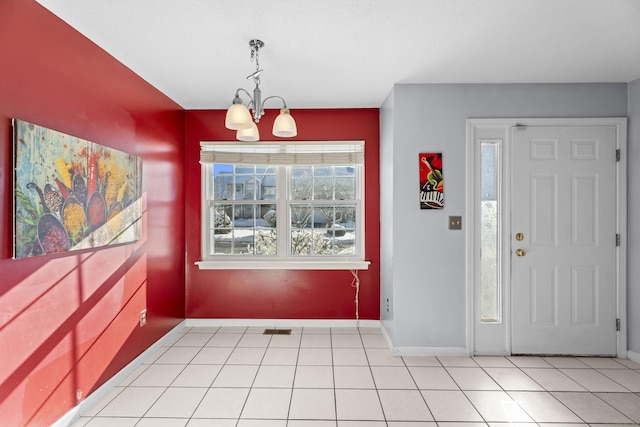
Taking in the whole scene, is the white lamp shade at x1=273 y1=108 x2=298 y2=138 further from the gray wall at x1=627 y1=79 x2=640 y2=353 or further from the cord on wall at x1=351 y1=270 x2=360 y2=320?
the gray wall at x1=627 y1=79 x2=640 y2=353

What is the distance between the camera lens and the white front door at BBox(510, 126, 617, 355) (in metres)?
3.23

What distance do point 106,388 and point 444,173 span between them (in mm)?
3346

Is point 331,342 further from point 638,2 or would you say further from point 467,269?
point 638,2

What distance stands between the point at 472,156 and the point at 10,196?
3436 millimetres

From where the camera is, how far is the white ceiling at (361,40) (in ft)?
6.79

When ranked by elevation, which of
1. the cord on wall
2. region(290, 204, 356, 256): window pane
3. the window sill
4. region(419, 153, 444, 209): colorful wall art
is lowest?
the cord on wall

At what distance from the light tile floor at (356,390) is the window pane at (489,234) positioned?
492mm

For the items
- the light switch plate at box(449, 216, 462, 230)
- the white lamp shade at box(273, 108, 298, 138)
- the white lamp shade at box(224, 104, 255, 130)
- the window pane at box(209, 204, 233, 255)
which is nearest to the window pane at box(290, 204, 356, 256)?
the window pane at box(209, 204, 233, 255)

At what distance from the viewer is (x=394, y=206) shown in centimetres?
331

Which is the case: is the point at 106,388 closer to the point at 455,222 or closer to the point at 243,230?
the point at 243,230

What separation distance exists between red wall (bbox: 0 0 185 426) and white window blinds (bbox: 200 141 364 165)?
689 mm

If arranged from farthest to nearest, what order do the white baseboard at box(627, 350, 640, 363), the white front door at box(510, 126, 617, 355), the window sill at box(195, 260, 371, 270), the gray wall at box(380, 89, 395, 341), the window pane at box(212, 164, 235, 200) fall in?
1. the window pane at box(212, 164, 235, 200)
2. the window sill at box(195, 260, 371, 270)
3. the gray wall at box(380, 89, 395, 341)
4. the white front door at box(510, 126, 617, 355)
5. the white baseboard at box(627, 350, 640, 363)

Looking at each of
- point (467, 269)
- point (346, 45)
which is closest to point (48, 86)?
point (346, 45)

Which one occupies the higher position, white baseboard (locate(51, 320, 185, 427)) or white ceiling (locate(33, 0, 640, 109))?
white ceiling (locate(33, 0, 640, 109))
